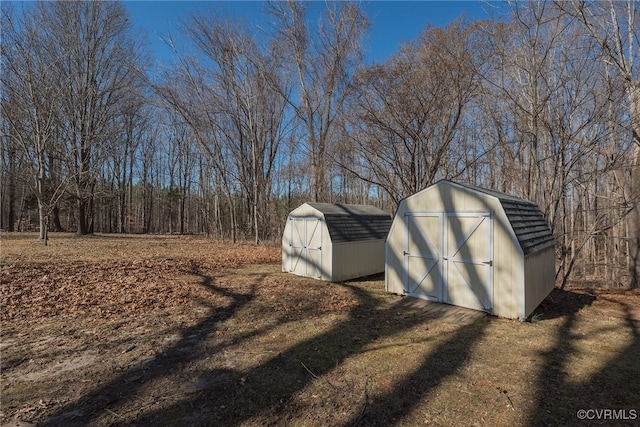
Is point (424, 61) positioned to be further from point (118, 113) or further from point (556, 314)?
point (118, 113)

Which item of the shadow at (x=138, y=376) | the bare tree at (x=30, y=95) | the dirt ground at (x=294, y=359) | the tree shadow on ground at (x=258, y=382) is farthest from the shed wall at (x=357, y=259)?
the bare tree at (x=30, y=95)

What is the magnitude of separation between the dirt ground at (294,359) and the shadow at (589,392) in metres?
0.02

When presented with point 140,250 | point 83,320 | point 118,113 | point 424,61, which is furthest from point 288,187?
point 83,320

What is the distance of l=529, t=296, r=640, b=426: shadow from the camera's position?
122 inches

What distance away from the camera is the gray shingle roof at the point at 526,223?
6.41 metres

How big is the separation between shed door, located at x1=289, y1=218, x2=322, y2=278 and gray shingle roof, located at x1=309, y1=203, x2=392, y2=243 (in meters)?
0.46

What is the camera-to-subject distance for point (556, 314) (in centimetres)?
674

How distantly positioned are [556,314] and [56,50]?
25.0m

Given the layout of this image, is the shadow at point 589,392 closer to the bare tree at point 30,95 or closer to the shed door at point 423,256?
the shed door at point 423,256

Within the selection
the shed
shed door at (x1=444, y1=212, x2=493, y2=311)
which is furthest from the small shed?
shed door at (x1=444, y1=212, x2=493, y2=311)

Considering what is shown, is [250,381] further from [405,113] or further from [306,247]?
[405,113]

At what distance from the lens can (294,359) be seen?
433 centimetres

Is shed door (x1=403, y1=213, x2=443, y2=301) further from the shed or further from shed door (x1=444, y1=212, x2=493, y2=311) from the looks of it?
shed door (x1=444, y1=212, x2=493, y2=311)

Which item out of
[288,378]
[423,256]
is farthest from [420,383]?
[423,256]
